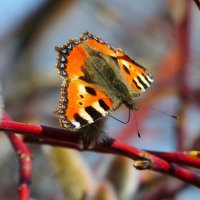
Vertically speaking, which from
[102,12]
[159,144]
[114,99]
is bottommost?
[159,144]

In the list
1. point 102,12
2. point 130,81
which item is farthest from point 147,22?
point 130,81

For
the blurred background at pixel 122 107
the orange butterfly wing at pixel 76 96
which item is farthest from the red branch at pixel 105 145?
the blurred background at pixel 122 107

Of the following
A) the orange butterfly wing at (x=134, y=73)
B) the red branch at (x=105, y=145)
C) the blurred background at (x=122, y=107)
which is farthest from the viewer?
the blurred background at (x=122, y=107)

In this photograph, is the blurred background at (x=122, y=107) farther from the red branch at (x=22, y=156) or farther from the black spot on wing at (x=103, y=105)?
the black spot on wing at (x=103, y=105)

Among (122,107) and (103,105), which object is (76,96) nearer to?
(103,105)

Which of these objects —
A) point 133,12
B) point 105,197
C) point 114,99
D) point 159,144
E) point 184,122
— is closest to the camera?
point 114,99

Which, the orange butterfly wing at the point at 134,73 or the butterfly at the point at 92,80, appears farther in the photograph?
the orange butterfly wing at the point at 134,73

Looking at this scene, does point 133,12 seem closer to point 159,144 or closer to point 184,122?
point 159,144
